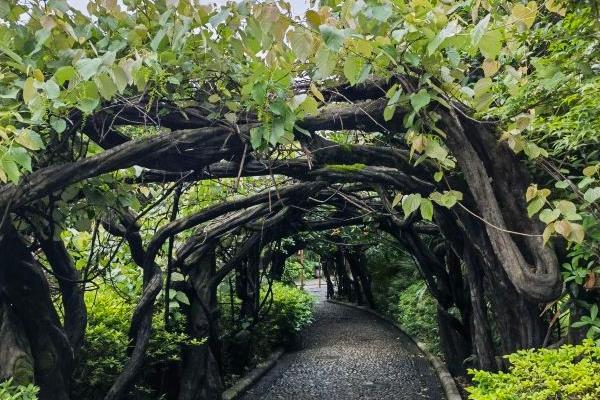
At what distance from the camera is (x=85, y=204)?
4215mm

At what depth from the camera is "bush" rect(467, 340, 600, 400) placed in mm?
2441

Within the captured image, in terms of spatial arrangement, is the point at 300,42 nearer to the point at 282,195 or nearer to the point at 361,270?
the point at 282,195

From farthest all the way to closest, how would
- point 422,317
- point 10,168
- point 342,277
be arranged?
point 342,277 < point 422,317 < point 10,168

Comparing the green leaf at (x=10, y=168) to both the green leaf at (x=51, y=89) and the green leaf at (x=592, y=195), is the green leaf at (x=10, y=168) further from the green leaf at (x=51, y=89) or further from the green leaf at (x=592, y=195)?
the green leaf at (x=592, y=195)

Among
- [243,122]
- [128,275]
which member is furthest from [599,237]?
[128,275]

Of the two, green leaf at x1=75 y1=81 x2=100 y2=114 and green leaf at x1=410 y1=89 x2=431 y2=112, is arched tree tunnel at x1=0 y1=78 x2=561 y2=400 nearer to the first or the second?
green leaf at x1=410 y1=89 x2=431 y2=112

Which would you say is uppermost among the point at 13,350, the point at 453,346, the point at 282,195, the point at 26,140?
the point at 282,195

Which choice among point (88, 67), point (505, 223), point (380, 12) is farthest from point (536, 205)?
point (88, 67)

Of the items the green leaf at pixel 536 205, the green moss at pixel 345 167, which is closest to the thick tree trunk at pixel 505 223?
the green leaf at pixel 536 205

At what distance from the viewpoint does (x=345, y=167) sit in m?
4.18

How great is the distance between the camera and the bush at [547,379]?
2441 millimetres

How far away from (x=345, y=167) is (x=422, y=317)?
7.55 m

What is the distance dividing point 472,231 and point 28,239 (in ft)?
10.7

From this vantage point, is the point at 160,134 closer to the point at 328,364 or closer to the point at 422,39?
the point at 422,39
